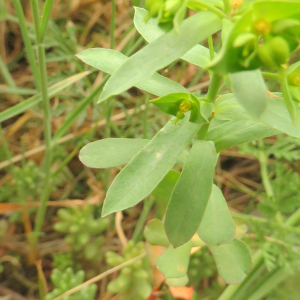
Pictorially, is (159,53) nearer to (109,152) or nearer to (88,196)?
(109,152)

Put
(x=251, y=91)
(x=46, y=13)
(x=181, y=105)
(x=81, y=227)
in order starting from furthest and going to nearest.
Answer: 1. (x=81, y=227)
2. (x=46, y=13)
3. (x=181, y=105)
4. (x=251, y=91)

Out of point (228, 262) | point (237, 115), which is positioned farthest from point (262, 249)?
point (237, 115)

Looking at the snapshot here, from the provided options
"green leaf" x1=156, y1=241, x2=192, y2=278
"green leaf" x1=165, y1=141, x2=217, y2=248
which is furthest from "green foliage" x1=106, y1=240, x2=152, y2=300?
"green leaf" x1=165, y1=141, x2=217, y2=248

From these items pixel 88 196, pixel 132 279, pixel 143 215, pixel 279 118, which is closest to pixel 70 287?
pixel 132 279

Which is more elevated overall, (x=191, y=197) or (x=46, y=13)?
(x=46, y=13)

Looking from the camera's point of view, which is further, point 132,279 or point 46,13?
point 132,279

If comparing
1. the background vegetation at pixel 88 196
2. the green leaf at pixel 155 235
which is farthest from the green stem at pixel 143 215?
the green leaf at pixel 155 235

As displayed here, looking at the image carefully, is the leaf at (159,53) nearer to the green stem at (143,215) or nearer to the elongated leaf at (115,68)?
the elongated leaf at (115,68)
